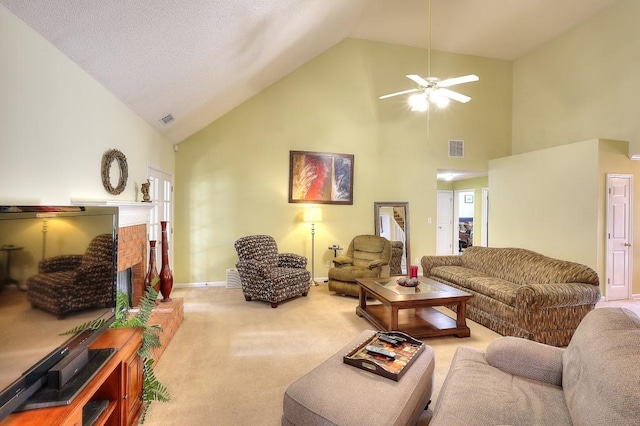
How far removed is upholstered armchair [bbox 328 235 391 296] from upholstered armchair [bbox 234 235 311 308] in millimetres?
485

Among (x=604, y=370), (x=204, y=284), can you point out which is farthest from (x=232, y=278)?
(x=604, y=370)

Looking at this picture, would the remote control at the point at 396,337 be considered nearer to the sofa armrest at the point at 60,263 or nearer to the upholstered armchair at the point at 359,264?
the sofa armrest at the point at 60,263

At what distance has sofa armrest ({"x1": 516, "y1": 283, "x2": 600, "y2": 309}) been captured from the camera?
2.86 meters

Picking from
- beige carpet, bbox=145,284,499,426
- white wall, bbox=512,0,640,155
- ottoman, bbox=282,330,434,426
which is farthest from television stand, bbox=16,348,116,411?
white wall, bbox=512,0,640,155

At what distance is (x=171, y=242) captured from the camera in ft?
16.5

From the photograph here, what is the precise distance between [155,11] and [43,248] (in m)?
1.67

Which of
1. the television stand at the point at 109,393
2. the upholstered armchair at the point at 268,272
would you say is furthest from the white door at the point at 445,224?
the television stand at the point at 109,393

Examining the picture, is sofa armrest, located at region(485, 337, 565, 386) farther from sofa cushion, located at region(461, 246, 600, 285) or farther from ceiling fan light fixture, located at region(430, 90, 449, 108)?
ceiling fan light fixture, located at region(430, 90, 449, 108)

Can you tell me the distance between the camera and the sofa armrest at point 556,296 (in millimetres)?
2861

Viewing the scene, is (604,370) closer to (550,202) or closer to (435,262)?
(435,262)

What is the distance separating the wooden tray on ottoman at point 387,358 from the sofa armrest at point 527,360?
1.41 feet

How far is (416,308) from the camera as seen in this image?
3.40m

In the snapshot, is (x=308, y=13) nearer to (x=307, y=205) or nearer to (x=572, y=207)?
(x=307, y=205)

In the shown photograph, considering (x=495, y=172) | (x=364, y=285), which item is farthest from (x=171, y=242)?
(x=495, y=172)
